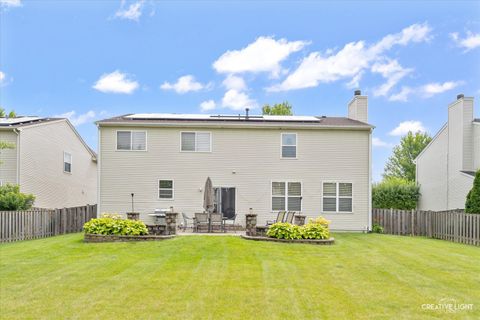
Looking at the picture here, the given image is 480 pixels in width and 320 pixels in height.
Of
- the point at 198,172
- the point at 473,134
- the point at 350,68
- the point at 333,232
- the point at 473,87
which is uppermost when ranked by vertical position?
the point at 350,68

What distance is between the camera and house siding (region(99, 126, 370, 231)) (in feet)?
61.9

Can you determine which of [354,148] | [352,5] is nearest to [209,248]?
[354,148]

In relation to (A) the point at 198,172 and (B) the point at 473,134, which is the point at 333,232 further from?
(B) the point at 473,134

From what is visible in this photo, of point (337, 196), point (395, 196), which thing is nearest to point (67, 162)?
point (337, 196)

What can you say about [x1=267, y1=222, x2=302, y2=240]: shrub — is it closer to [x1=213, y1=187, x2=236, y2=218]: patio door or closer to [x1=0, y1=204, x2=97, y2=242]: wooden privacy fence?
[x1=213, y1=187, x2=236, y2=218]: patio door

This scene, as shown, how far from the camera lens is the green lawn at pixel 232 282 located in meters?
6.39

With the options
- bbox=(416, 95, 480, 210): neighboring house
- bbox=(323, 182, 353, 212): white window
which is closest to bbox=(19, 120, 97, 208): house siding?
bbox=(323, 182, 353, 212): white window

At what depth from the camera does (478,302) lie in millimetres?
6754

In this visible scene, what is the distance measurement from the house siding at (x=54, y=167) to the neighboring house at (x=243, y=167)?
4019 mm

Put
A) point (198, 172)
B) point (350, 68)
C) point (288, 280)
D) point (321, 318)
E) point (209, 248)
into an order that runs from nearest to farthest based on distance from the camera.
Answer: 1. point (321, 318)
2. point (288, 280)
3. point (209, 248)
4. point (198, 172)
5. point (350, 68)

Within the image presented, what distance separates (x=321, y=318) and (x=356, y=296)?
1277 millimetres

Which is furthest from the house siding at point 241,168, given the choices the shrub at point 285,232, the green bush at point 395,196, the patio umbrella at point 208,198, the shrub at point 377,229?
the green bush at point 395,196

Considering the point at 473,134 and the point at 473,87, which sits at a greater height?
the point at 473,87

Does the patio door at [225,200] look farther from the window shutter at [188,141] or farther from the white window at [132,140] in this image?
the white window at [132,140]
